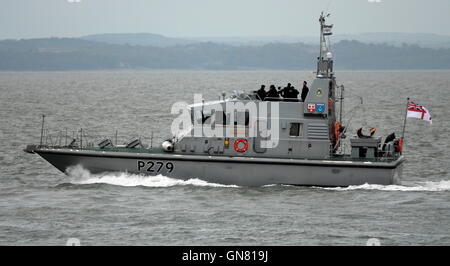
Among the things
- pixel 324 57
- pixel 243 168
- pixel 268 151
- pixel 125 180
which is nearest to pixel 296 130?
pixel 268 151

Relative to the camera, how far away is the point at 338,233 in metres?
19.7

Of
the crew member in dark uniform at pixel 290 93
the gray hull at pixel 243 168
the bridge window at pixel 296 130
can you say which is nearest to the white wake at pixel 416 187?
the gray hull at pixel 243 168

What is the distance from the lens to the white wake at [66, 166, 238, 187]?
24797mm

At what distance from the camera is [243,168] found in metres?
24.6

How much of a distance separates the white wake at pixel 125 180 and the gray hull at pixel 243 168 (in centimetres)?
14

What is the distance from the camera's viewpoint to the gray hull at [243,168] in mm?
24266

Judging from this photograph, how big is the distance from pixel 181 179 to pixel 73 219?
15.7 feet

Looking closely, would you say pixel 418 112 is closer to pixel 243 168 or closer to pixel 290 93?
pixel 290 93

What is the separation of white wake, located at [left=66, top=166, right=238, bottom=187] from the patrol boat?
0.50 feet

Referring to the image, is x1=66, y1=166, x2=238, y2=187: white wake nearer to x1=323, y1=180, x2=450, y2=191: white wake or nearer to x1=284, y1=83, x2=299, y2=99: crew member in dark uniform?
x1=284, y1=83, x2=299, y2=99: crew member in dark uniform

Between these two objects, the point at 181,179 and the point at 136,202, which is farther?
the point at 181,179
